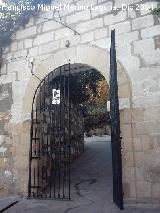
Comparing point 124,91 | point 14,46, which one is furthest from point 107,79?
point 14,46

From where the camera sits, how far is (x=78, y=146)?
9.04 metres

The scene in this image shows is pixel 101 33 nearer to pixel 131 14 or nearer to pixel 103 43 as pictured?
pixel 103 43

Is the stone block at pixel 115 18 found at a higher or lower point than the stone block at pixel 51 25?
lower

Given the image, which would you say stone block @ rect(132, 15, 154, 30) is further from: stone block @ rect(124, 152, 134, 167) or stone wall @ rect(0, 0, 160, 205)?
stone block @ rect(124, 152, 134, 167)

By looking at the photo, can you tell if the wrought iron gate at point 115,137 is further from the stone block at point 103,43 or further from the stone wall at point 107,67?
the stone block at point 103,43

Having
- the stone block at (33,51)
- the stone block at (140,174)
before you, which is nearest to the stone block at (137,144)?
the stone block at (140,174)

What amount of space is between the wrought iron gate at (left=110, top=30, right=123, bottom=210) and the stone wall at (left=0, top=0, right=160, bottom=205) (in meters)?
0.28

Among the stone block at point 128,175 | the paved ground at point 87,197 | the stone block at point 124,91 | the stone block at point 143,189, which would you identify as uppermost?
the stone block at point 124,91

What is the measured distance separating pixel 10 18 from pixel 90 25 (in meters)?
2.02

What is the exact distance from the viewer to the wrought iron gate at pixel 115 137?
398cm

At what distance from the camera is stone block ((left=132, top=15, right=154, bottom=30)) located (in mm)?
4461

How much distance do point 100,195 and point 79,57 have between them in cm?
258

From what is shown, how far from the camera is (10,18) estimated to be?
19.6 feet

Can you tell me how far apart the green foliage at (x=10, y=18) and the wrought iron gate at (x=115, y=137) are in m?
2.42
